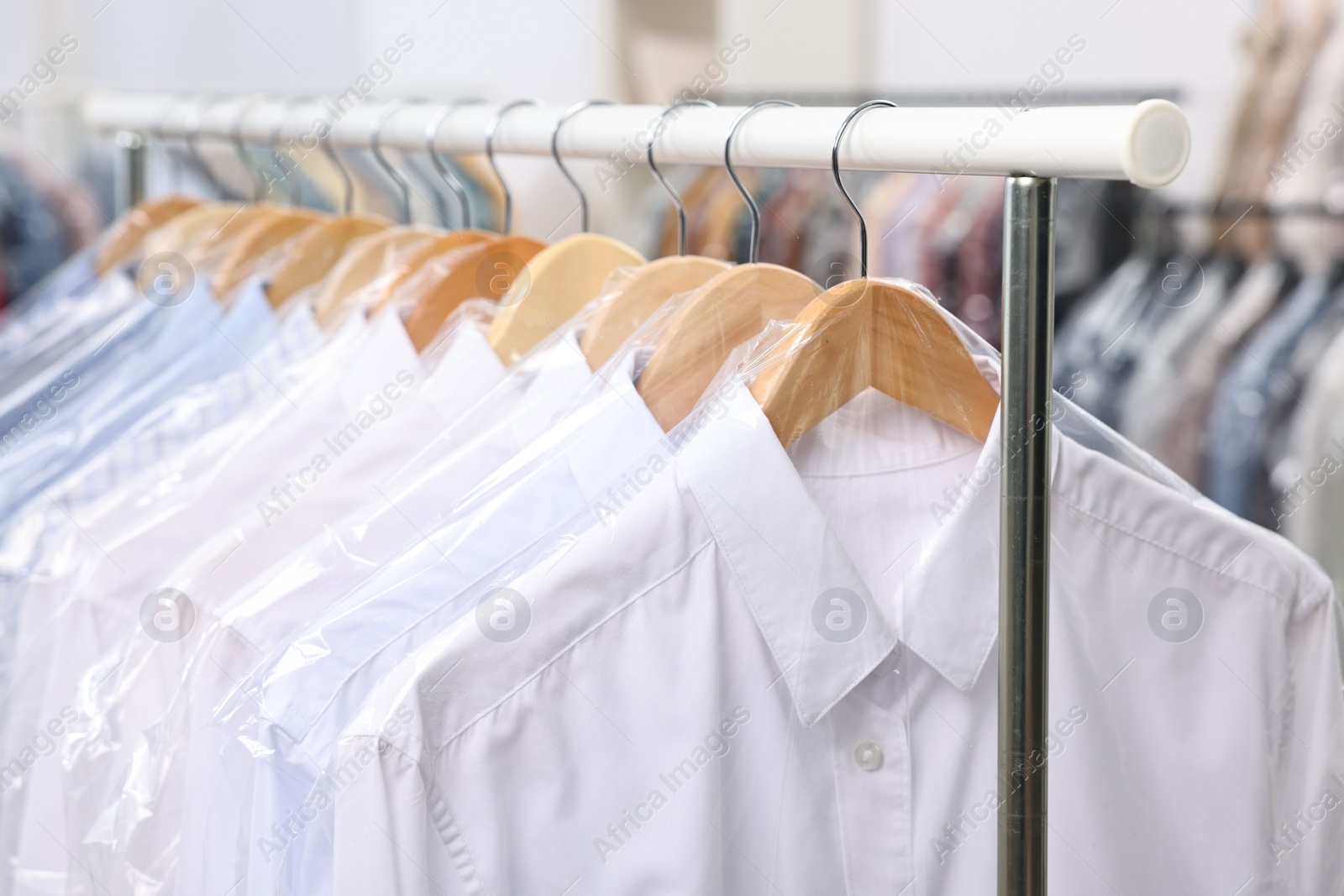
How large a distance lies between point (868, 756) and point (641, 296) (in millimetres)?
314

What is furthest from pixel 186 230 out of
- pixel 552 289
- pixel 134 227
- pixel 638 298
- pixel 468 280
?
pixel 638 298

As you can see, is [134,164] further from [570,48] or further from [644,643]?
[570,48]

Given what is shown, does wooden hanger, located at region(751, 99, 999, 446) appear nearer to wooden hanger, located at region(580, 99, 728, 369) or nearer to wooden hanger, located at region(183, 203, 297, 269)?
wooden hanger, located at region(580, 99, 728, 369)

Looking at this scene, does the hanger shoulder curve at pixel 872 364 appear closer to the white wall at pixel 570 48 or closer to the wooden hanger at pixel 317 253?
the wooden hanger at pixel 317 253

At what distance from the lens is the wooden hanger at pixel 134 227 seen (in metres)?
1.36

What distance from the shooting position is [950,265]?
1.97 m

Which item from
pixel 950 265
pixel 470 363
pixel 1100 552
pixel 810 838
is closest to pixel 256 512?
pixel 470 363

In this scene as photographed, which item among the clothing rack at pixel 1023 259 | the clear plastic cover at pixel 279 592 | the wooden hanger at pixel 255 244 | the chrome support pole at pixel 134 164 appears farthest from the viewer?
the chrome support pole at pixel 134 164

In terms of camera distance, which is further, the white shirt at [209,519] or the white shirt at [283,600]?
the white shirt at [209,519]

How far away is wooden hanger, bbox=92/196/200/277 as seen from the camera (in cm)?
136

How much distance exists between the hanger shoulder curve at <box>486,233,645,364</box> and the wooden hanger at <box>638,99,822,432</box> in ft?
0.55

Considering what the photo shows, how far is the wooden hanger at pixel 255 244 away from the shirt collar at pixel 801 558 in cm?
63

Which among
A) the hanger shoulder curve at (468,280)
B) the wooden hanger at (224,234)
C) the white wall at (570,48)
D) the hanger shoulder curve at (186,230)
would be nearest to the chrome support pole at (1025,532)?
the hanger shoulder curve at (468,280)

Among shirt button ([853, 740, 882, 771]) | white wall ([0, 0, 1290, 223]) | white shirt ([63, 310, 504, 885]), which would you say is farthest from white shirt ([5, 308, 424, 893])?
white wall ([0, 0, 1290, 223])
